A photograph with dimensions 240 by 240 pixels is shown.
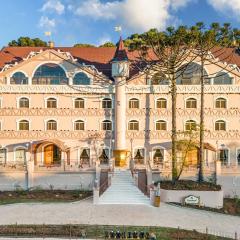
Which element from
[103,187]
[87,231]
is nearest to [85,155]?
[103,187]

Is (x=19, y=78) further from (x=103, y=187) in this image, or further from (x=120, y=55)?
(x=103, y=187)

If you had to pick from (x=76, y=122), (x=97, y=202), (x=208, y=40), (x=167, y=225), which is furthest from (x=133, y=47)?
(x=167, y=225)

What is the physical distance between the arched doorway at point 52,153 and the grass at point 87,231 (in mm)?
16322

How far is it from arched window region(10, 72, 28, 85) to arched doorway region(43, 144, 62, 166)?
21.5ft

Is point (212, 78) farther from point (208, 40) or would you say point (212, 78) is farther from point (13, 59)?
point (13, 59)

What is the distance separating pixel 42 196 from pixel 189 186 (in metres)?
11.2

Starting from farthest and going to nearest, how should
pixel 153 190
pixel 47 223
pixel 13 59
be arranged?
pixel 13 59 → pixel 153 190 → pixel 47 223

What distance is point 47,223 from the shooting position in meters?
25.4

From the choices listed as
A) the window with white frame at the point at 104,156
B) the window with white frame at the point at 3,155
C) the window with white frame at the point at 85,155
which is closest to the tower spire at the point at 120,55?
the window with white frame at the point at 104,156

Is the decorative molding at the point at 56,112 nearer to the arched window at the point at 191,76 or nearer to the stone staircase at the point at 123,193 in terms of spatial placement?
the arched window at the point at 191,76

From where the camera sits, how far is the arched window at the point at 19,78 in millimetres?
40094

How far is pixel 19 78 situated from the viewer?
40.2 metres

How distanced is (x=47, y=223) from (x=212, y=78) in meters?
21.7

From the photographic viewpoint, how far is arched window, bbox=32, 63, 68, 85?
4006cm
